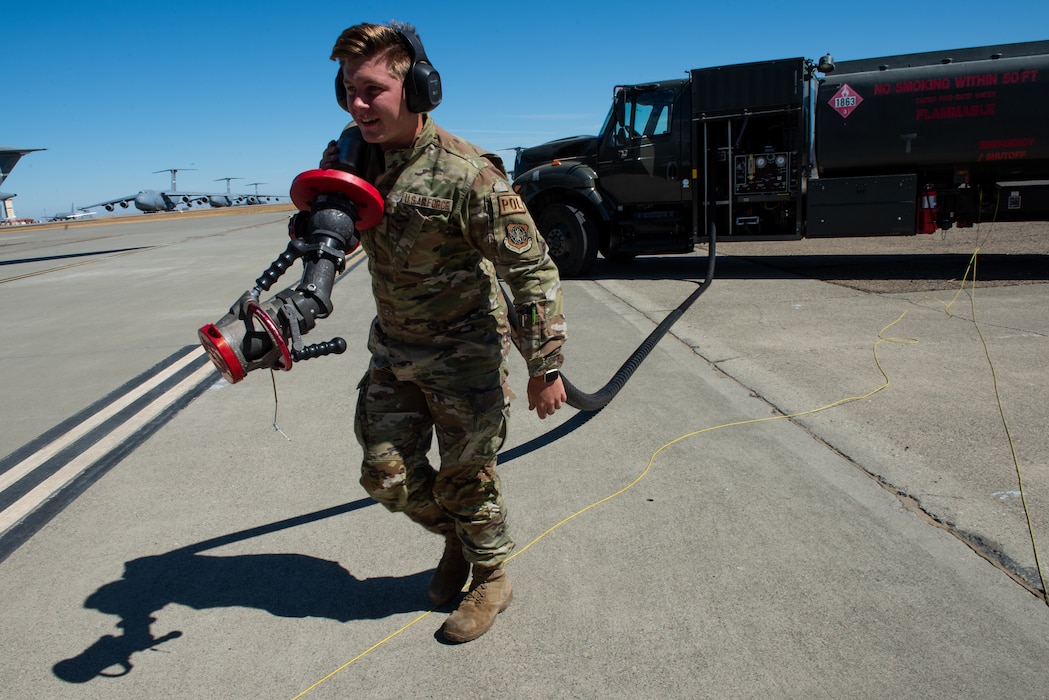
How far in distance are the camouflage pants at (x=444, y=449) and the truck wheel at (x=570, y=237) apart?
8.52 m

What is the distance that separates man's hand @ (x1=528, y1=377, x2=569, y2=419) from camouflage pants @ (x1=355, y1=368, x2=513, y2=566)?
0.76 feet

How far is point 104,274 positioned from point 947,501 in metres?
15.8

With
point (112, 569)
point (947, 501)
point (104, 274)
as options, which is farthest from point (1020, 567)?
point (104, 274)

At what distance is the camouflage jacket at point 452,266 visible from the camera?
2.31 meters

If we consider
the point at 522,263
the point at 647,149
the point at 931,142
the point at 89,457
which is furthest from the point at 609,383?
the point at 931,142

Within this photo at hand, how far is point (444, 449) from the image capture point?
8.58 ft

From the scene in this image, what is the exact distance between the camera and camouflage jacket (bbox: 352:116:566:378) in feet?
7.59

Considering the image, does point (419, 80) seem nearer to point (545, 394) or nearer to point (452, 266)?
point (452, 266)

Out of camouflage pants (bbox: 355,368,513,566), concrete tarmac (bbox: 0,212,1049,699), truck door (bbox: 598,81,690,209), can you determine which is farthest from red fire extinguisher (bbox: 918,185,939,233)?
camouflage pants (bbox: 355,368,513,566)

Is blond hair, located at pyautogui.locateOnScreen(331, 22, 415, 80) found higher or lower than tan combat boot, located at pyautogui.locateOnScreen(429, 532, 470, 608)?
higher

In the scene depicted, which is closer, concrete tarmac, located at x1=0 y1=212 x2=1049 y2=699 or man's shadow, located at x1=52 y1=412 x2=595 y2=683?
concrete tarmac, located at x1=0 y1=212 x2=1049 y2=699

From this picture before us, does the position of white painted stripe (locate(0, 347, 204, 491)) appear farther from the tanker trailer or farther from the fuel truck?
the tanker trailer

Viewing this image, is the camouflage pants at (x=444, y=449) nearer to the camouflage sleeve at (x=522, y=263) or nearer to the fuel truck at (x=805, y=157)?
the camouflage sleeve at (x=522, y=263)

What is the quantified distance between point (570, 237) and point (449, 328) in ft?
28.7
